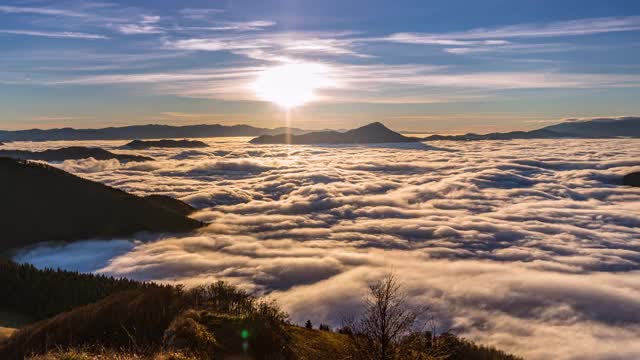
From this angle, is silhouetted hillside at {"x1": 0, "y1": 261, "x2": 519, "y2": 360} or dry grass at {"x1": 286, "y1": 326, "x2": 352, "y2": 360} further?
dry grass at {"x1": 286, "y1": 326, "x2": 352, "y2": 360}

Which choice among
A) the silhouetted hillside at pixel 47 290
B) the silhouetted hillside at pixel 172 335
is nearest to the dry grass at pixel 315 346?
the silhouetted hillside at pixel 172 335

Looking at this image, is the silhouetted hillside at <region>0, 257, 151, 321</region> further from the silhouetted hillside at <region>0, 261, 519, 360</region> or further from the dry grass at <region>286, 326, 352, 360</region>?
the silhouetted hillside at <region>0, 261, 519, 360</region>

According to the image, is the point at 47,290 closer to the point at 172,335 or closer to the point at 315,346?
the point at 315,346

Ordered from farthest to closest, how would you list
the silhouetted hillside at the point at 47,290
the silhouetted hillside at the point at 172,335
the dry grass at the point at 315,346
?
the silhouetted hillside at the point at 47,290, the dry grass at the point at 315,346, the silhouetted hillside at the point at 172,335

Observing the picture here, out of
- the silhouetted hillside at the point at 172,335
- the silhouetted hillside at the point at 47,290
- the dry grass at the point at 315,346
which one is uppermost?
the silhouetted hillside at the point at 172,335

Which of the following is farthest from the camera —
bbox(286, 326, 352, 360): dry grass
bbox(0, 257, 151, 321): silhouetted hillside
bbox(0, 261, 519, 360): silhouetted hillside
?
bbox(0, 257, 151, 321): silhouetted hillside

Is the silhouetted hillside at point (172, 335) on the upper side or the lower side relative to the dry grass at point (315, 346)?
upper

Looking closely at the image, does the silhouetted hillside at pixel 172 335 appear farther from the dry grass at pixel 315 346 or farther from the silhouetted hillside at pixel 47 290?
the silhouetted hillside at pixel 47 290

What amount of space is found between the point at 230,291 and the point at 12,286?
244 ft

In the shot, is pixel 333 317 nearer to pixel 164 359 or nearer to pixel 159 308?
pixel 159 308

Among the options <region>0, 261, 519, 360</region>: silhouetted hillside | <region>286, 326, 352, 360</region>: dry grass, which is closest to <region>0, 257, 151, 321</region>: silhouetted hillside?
<region>286, 326, 352, 360</region>: dry grass

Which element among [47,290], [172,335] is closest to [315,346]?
[172,335]

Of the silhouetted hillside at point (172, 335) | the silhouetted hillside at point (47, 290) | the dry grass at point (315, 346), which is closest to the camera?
the silhouetted hillside at point (172, 335)

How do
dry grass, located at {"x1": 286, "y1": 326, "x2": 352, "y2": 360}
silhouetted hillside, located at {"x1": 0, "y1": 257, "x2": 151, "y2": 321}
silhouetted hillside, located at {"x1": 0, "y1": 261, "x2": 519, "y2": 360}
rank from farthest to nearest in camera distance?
silhouetted hillside, located at {"x1": 0, "y1": 257, "x2": 151, "y2": 321} → dry grass, located at {"x1": 286, "y1": 326, "x2": 352, "y2": 360} → silhouetted hillside, located at {"x1": 0, "y1": 261, "x2": 519, "y2": 360}
